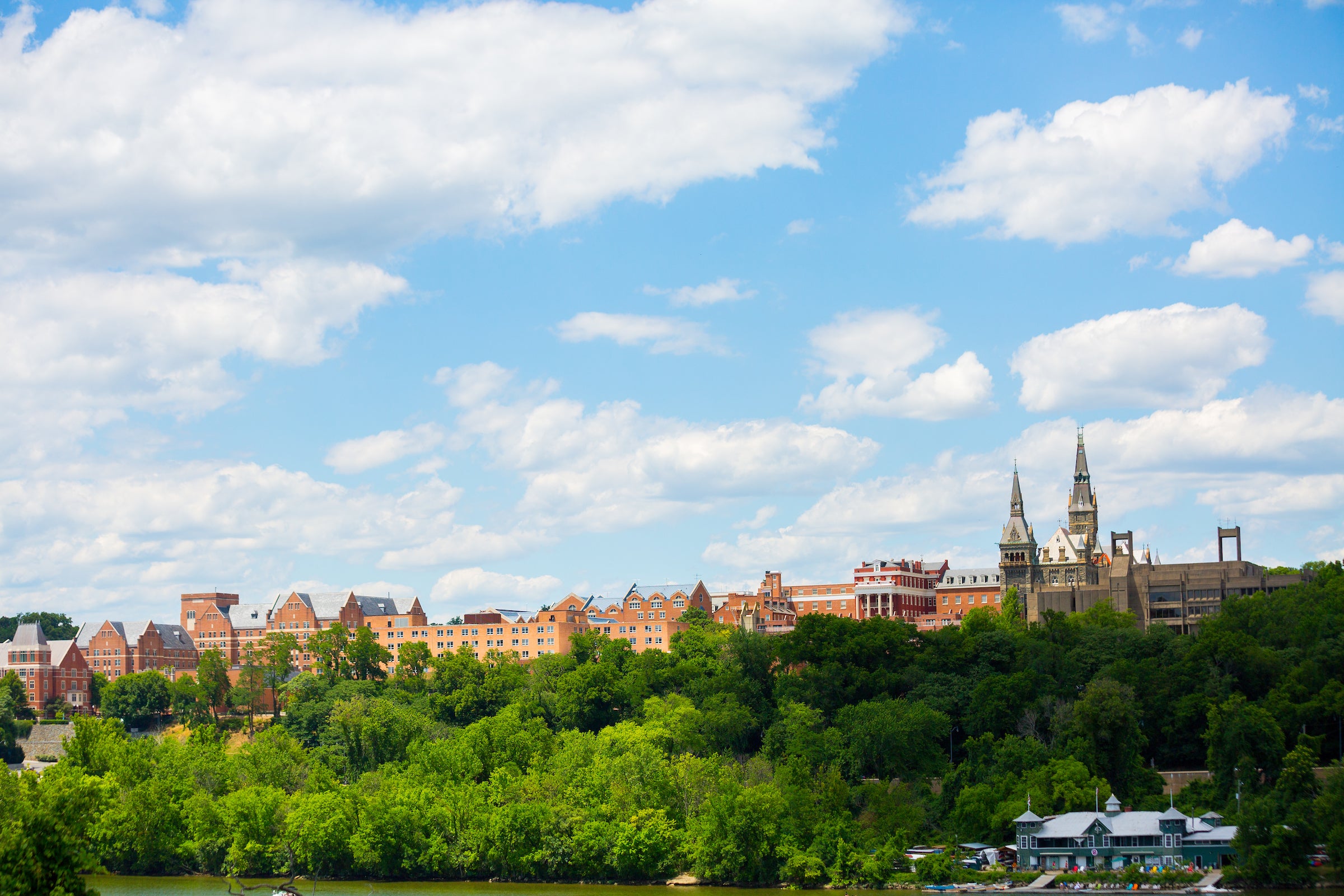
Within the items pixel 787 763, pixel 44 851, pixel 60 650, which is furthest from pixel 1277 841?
pixel 60 650

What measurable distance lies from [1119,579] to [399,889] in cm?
7005

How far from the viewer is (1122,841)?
76.6m

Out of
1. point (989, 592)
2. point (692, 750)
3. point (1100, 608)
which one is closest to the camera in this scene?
point (692, 750)

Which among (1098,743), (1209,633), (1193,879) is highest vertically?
(1209,633)

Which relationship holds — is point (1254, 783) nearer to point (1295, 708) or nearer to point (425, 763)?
point (1295, 708)

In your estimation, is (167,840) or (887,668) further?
(887,668)

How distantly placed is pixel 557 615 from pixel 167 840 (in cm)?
6416

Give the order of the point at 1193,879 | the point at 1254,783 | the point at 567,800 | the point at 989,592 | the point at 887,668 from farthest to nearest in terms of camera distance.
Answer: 1. the point at 989,592
2. the point at 887,668
3. the point at 567,800
4. the point at 1254,783
5. the point at 1193,879

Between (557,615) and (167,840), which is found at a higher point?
(557,615)

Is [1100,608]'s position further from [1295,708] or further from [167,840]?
[167,840]

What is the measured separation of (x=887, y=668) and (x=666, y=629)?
1777 inches

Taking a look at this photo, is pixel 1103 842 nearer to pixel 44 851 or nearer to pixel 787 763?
pixel 787 763

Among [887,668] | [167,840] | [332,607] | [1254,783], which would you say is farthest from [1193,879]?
[332,607]

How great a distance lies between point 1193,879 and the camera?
72.5 metres
